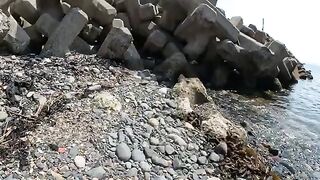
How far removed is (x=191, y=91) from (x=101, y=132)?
9.14ft

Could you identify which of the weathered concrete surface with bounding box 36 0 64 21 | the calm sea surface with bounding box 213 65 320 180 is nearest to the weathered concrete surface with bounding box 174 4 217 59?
the calm sea surface with bounding box 213 65 320 180

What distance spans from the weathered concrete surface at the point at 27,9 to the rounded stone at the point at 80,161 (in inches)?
214

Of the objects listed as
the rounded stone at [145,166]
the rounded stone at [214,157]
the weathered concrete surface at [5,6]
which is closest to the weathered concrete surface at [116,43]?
the weathered concrete surface at [5,6]

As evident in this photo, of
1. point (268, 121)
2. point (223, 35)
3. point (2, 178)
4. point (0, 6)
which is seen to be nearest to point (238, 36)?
point (223, 35)

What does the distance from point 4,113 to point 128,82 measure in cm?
263

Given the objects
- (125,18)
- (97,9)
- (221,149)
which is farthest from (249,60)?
(221,149)

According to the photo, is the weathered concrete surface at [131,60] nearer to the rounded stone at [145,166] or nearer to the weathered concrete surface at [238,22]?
the rounded stone at [145,166]

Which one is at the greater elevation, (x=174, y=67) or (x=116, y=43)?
(x=116, y=43)

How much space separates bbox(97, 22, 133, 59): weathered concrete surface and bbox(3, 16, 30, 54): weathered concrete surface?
5.34 feet

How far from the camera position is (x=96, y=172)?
153 inches

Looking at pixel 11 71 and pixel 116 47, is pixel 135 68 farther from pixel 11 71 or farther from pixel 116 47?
pixel 11 71

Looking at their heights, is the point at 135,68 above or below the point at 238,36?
below

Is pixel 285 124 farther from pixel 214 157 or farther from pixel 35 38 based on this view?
pixel 35 38

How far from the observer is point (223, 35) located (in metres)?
9.43
